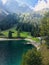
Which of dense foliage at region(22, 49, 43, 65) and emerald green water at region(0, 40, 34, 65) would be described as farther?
emerald green water at region(0, 40, 34, 65)

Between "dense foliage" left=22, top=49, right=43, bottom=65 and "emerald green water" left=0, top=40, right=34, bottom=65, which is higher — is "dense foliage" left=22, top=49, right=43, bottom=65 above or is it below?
above

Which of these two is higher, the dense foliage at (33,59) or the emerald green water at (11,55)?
the dense foliage at (33,59)

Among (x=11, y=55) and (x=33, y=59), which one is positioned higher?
(x=33, y=59)

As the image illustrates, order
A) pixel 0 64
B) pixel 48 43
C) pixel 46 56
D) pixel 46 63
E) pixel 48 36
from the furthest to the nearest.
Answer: pixel 48 36
pixel 48 43
pixel 0 64
pixel 46 56
pixel 46 63

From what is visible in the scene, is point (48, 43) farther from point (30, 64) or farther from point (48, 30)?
point (30, 64)

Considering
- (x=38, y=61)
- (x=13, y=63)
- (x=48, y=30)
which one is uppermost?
(x=48, y=30)

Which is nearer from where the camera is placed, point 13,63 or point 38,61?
point 38,61

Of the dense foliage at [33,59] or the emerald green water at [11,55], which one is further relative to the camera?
the emerald green water at [11,55]

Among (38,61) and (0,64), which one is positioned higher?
(38,61)

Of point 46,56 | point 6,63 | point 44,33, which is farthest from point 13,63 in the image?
point 46,56

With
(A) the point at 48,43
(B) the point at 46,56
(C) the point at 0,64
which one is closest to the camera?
(B) the point at 46,56

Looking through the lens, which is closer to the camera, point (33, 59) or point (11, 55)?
point (33, 59)
